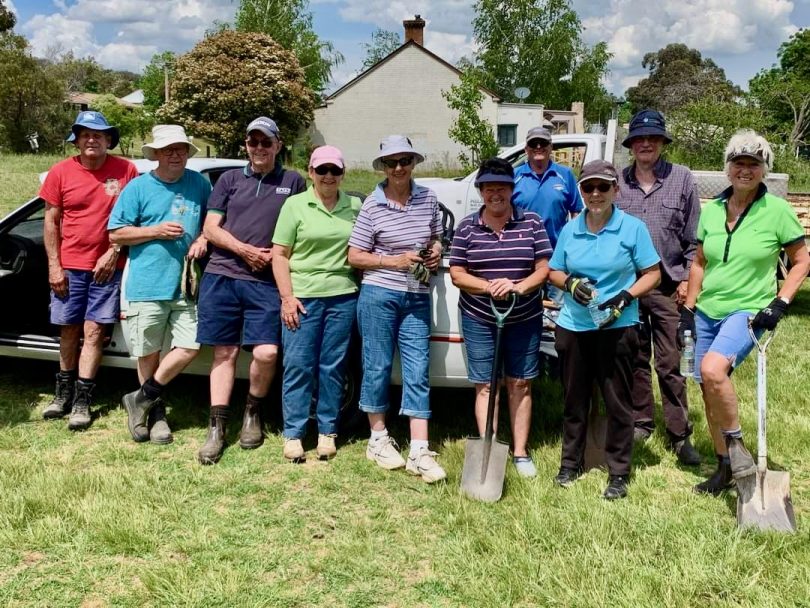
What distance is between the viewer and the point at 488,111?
3052cm

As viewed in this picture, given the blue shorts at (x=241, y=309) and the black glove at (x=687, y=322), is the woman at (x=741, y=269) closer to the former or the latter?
the black glove at (x=687, y=322)

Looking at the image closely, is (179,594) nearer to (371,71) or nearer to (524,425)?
(524,425)

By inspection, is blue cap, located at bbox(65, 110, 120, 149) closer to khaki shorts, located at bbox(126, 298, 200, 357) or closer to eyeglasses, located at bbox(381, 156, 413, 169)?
→ khaki shorts, located at bbox(126, 298, 200, 357)

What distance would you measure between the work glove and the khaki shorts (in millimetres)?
2426

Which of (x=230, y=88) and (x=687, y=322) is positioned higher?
(x=230, y=88)

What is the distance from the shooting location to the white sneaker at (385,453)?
13.5ft

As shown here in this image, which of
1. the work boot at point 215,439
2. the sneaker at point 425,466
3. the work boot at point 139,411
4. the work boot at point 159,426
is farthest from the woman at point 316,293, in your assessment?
the work boot at point 139,411

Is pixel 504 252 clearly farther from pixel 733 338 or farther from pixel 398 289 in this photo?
pixel 733 338

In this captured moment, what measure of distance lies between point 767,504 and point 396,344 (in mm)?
2039

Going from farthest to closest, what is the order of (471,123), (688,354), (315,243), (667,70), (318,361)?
(667,70), (471,123), (318,361), (315,243), (688,354)

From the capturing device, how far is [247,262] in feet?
13.6

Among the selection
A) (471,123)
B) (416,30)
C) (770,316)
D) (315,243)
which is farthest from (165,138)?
(416,30)

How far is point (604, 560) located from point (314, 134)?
32.6 metres

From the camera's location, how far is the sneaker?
154 inches
